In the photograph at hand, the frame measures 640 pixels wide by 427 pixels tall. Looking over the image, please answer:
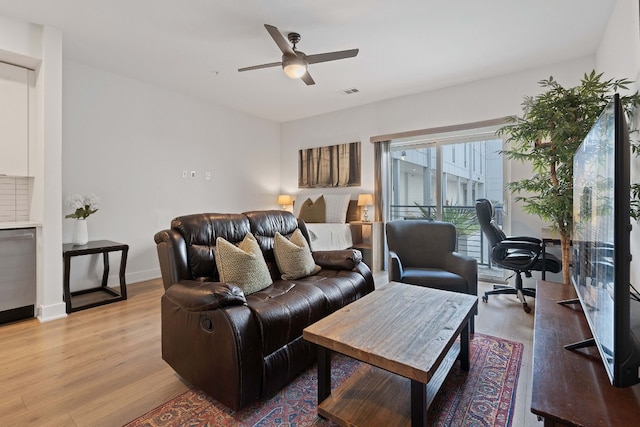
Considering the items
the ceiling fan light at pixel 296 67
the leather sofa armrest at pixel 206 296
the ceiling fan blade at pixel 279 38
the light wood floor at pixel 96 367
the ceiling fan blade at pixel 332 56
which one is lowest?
the light wood floor at pixel 96 367

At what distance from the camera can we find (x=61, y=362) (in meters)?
2.08

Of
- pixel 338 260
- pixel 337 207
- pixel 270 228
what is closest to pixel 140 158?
pixel 270 228

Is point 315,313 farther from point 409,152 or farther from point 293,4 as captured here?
point 409,152

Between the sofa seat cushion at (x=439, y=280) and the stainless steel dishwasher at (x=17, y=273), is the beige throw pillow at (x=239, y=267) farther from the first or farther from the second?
the stainless steel dishwasher at (x=17, y=273)

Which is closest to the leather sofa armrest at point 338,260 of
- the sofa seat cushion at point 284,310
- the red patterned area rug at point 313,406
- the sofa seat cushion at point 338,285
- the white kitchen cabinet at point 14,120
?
the sofa seat cushion at point 338,285

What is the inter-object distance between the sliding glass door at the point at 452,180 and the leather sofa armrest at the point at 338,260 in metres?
2.41

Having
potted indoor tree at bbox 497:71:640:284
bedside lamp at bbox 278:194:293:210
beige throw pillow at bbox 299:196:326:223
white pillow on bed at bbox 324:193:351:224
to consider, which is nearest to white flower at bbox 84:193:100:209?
beige throw pillow at bbox 299:196:326:223

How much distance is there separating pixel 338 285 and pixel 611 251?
5.31 feet

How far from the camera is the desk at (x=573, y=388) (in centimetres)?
77

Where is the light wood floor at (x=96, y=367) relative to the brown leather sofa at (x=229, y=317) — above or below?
below

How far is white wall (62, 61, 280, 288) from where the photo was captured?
11.6 ft

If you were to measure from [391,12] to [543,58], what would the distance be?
6.79 feet

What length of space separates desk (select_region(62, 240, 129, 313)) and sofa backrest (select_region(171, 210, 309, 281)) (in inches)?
63.2

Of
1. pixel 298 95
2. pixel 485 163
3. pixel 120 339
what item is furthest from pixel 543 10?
pixel 120 339
